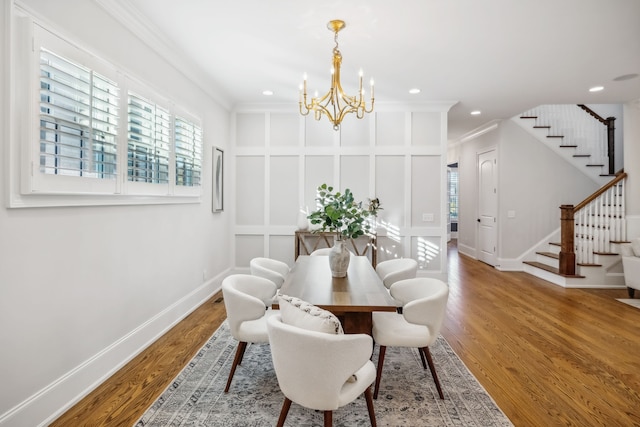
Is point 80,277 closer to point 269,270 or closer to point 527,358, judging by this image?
point 269,270

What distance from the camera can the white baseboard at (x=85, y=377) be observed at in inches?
72.3

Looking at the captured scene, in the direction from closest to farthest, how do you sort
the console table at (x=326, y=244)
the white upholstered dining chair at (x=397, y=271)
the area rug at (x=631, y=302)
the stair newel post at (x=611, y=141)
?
the white upholstered dining chair at (x=397, y=271), the area rug at (x=631, y=302), the console table at (x=326, y=244), the stair newel post at (x=611, y=141)

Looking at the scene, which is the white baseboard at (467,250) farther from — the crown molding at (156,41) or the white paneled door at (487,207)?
the crown molding at (156,41)

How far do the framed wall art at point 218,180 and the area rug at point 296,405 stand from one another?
2368mm

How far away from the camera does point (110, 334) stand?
2537mm

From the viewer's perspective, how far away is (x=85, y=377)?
2264mm

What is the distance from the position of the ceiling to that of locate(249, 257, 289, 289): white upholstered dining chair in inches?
81.0

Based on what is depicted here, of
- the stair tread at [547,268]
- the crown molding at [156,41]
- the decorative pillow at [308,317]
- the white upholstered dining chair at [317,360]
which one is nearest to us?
the white upholstered dining chair at [317,360]

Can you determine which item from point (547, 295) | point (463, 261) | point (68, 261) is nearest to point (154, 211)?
point (68, 261)

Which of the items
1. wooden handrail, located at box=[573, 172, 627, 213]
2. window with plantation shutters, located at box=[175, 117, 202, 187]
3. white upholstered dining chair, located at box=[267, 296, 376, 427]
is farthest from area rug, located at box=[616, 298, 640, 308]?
window with plantation shutters, located at box=[175, 117, 202, 187]

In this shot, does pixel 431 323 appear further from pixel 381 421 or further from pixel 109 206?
pixel 109 206

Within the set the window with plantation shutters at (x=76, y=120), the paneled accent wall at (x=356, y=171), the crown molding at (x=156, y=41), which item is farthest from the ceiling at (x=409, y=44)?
the window with plantation shutters at (x=76, y=120)

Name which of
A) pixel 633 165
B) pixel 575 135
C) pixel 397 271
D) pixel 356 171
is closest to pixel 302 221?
pixel 356 171

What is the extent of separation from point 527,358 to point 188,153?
3.80 metres
